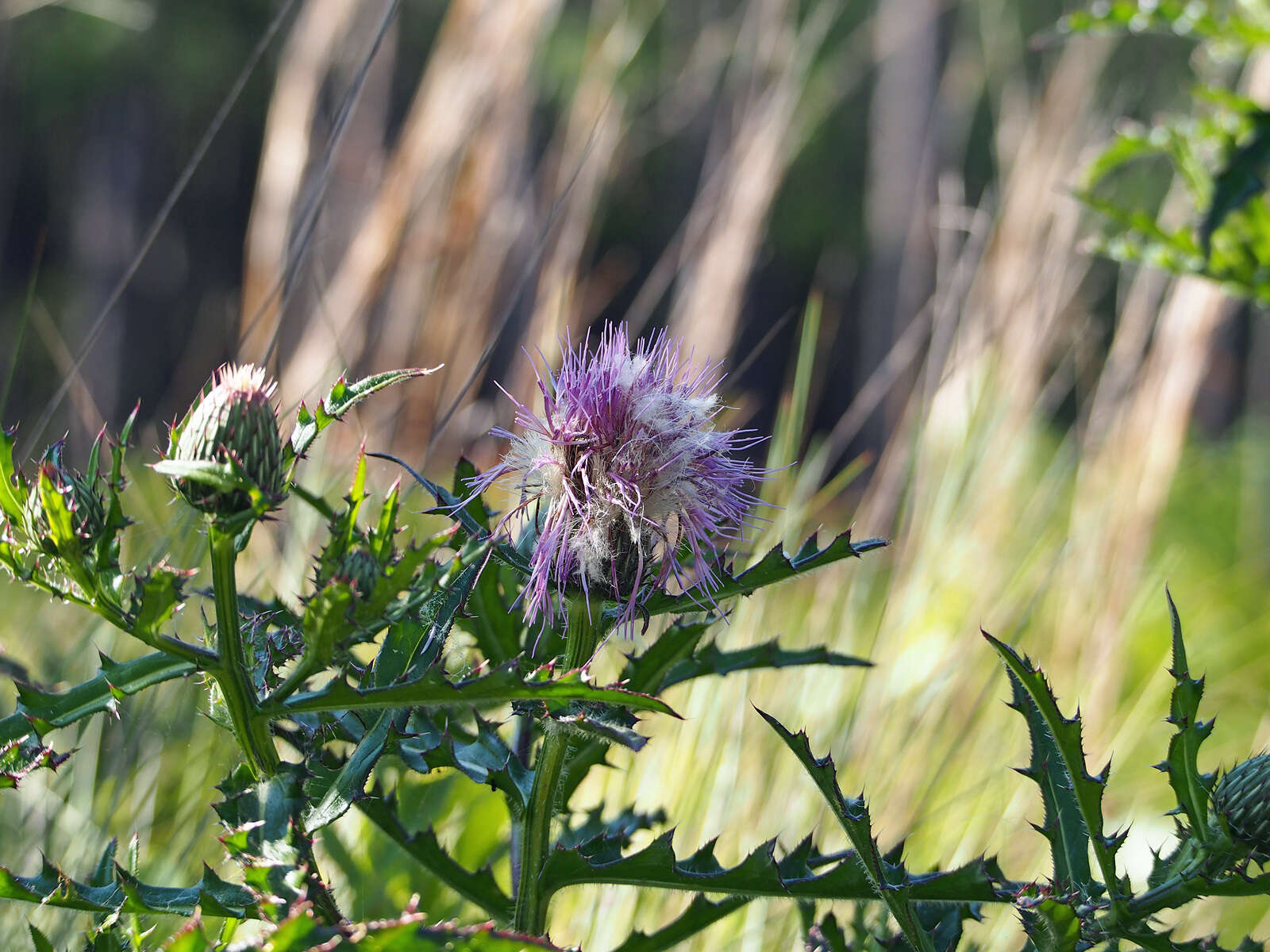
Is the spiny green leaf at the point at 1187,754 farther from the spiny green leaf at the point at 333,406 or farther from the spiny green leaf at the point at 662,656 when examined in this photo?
the spiny green leaf at the point at 333,406

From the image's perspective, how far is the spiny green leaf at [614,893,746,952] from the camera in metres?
0.63

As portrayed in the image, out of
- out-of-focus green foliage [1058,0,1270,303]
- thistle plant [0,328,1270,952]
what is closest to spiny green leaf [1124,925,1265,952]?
thistle plant [0,328,1270,952]

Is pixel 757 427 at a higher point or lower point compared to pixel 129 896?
higher

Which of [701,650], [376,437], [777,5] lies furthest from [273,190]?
[701,650]

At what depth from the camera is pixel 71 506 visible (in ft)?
1.73

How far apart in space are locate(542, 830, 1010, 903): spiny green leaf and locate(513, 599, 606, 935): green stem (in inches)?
0.4

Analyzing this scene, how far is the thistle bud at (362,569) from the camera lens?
0.51 metres

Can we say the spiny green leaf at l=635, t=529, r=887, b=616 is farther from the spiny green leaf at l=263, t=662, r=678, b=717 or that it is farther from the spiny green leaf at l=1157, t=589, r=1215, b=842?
the spiny green leaf at l=1157, t=589, r=1215, b=842

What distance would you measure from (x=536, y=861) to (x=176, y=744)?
91 cm

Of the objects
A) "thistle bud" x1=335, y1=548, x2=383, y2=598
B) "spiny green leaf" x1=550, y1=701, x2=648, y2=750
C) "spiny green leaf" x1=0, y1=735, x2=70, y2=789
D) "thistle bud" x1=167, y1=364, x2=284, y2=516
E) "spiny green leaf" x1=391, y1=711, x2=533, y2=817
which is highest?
"thistle bud" x1=167, y1=364, x2=284, y2=516

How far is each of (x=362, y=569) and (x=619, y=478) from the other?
0.15 meters

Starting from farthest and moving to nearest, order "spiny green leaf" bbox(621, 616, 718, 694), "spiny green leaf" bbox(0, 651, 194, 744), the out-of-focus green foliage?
the out-of-focus green foliage
"spiny green leaf" bbox(621, 616, 718, 694)
"spiny green leaf" bbox(0, 651, 194, 744)

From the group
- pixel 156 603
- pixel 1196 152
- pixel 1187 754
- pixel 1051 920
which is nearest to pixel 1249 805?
pixel 1187 754

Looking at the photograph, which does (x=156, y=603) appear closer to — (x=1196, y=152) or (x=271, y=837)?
(x=271, y=837)
